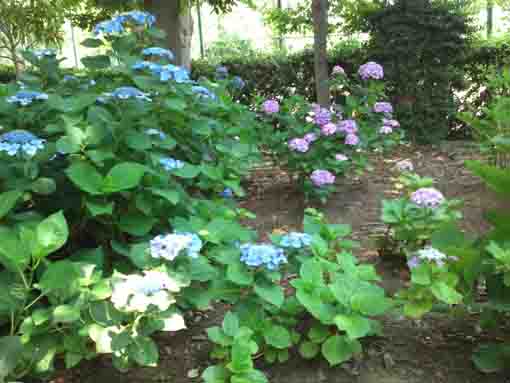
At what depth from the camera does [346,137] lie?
3.97 m

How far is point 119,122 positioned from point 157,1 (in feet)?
13.7

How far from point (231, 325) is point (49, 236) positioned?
0.69 metres

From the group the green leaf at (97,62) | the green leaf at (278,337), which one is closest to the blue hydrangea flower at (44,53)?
the green leaf at (97,62)

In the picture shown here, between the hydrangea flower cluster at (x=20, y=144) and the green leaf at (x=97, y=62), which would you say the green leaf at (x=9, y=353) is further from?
the green leaf at (x=97, y=62)


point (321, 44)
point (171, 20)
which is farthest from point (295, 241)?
point (171, 20)

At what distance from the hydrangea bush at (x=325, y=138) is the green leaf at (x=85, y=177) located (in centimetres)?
202

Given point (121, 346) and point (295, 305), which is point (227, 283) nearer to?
point (295, 305)

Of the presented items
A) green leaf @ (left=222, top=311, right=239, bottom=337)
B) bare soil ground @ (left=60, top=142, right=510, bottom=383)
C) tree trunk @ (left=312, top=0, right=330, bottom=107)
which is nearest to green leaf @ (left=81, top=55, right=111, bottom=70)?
bare soil ground @ (left=60, top=142, right=510, bottom=383)

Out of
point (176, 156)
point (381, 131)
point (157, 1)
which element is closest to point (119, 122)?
point (176, 156)

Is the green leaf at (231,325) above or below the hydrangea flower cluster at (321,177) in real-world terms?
below

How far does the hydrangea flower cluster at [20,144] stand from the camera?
184 cm

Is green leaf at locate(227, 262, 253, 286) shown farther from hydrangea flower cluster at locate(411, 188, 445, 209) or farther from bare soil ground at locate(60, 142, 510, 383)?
hydrangea flower cluster at locate(411, 188, 445, 209)

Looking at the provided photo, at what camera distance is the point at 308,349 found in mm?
1923

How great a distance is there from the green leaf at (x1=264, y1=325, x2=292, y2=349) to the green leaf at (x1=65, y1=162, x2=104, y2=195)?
0.81m
